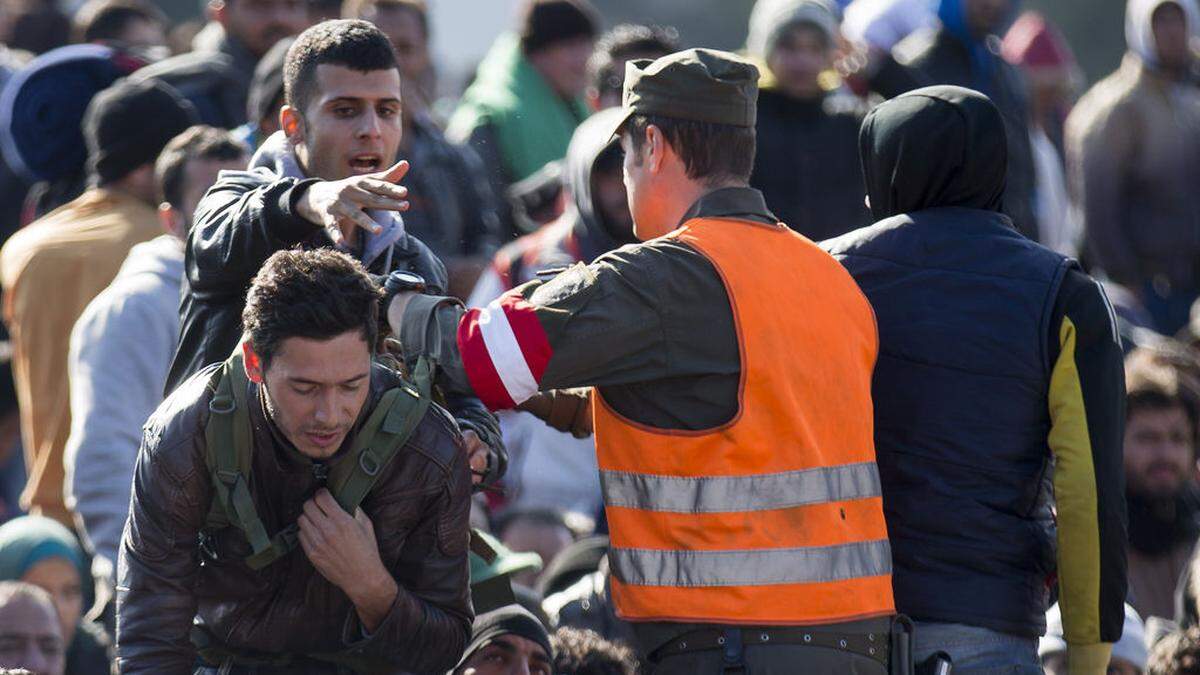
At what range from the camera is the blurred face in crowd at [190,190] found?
7152mm

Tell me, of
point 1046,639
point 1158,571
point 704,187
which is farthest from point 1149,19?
point 704,187

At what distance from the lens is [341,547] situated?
4.80m

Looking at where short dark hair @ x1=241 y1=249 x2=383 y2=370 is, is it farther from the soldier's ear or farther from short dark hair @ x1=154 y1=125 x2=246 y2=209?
short dark hair @ x1=154 y1=125 x2=246 y2=209

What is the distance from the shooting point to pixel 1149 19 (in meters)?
11.5

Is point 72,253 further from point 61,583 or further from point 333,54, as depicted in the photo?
point 333,54

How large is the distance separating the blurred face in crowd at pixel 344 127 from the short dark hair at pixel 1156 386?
391 centimetres

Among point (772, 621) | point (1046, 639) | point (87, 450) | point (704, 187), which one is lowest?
point (1046, 639)

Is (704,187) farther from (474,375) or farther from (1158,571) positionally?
(1158,571)

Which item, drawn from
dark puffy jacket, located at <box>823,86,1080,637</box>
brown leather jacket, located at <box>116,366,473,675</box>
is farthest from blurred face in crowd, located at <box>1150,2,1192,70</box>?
brown leather jacket, located at <box>116,366,473,675</box>

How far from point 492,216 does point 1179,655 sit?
3315 mm

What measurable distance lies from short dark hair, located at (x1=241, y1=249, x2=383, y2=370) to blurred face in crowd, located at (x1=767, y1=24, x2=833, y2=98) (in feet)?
14.4

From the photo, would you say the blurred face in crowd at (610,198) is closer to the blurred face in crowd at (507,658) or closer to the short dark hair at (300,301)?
the blurred face in crowd at (507,658)

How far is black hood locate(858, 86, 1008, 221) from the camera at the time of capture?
528 cm

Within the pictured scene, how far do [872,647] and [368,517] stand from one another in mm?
1144
